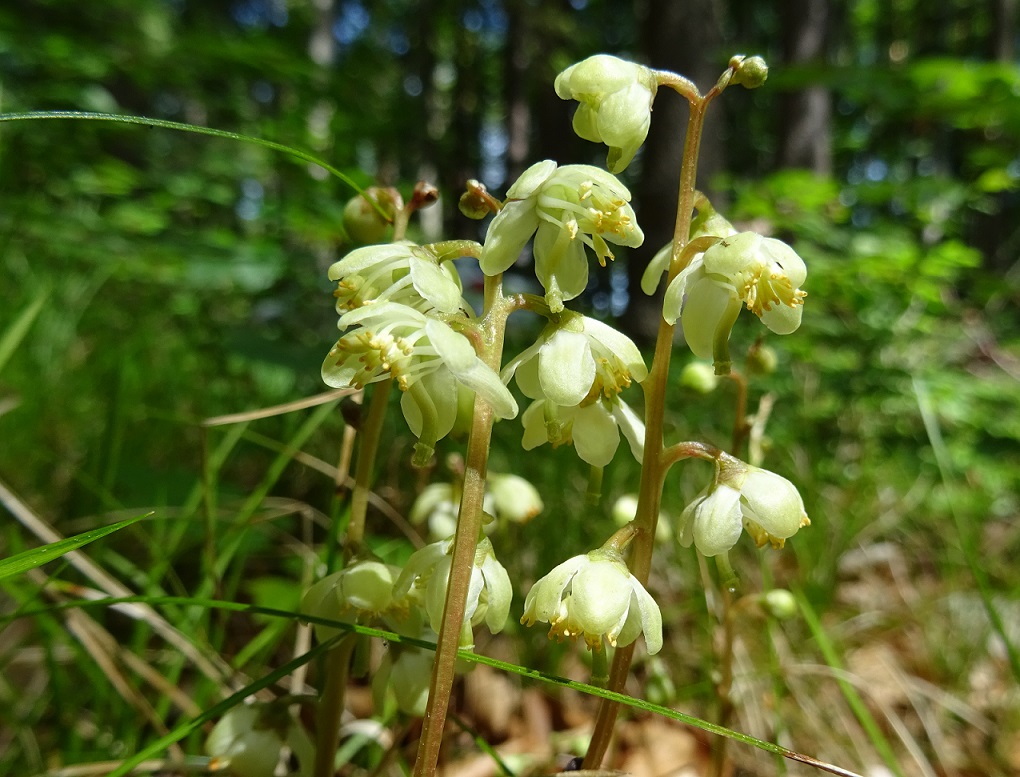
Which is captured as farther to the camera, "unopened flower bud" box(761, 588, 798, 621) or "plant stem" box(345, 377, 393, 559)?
"unopened flower bud" box(761, 588, 798, 621)

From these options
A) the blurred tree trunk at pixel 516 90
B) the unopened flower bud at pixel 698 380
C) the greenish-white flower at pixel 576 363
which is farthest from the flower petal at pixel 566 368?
the blurred tree trunk at pixel 516 90

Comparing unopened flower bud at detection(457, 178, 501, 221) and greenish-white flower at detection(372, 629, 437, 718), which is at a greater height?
Answer: unopened flower bud at detection(457, 178, 501, 221)

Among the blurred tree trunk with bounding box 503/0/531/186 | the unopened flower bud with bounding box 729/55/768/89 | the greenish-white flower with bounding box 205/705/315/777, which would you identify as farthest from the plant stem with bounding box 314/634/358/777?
the blurred tree trunk with bounding box 503/0/531/186

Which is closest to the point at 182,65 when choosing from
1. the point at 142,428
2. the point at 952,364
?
the point at 142,428

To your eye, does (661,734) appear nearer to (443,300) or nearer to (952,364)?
(443,300)

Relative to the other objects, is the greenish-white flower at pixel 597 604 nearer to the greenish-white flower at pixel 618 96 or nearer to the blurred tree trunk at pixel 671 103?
the greenish-white flower at pixel 618 96

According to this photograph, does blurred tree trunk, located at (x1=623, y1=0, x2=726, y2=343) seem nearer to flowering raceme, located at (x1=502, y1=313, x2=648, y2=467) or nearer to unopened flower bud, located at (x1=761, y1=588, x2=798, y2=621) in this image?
unopened flower bud, located at (x1=761, y1=588, x2=798, y2=621)

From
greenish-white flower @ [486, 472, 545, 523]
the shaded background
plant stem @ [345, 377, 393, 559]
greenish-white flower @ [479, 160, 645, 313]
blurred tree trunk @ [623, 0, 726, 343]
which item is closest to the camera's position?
greenish-white flower @ [479, 160, 645, 313]
